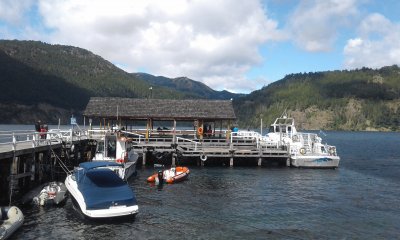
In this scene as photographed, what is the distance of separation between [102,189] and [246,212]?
9.23 metres

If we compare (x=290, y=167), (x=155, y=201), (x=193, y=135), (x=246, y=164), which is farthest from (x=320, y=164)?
(x=155, y=201)

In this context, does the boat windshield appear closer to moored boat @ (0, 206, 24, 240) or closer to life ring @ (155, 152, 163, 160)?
moored boat @ (0, 206, 24, 240)

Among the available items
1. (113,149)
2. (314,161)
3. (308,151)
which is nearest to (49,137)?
(113,149)

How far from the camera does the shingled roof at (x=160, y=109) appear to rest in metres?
50.9

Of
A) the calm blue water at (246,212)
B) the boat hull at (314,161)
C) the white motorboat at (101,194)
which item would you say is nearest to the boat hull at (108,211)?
the white motorboat at (101,194)

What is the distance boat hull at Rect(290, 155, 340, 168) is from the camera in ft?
154

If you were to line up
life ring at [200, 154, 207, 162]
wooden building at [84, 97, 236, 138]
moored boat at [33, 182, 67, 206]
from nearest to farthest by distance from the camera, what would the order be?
moored boat at [33, 182, 67, 206] < life ring at [200, 154, 207, 162] < wooden building at [84, 97, 236, 138]

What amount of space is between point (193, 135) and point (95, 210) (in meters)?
31.9

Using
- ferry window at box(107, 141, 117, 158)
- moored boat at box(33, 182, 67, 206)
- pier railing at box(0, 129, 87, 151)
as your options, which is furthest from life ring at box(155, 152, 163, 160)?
moored boat at box(33, 182, 67, 206)

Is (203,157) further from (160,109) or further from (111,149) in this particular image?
(111,149)

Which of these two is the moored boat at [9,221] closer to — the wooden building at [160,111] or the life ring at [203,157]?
the life ring at [203,157]

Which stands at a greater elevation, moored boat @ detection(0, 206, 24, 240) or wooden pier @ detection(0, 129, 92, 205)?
wooden pier @ detection(0, 129, 92, 205)

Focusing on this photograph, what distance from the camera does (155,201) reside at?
1116 inches

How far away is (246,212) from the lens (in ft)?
86.5
